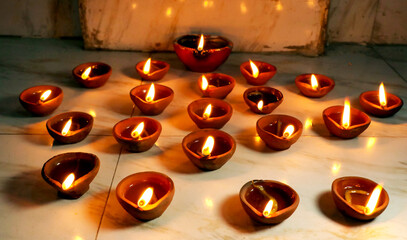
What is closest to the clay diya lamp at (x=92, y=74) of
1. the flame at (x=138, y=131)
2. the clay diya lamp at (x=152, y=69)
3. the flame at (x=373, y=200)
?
the clay diya lamp at (x=152, y=69)

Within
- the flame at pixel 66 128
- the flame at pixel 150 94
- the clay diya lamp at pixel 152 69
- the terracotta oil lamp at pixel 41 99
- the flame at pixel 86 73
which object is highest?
the flame at pixel 150 94

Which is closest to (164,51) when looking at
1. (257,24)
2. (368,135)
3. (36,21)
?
(257,24)

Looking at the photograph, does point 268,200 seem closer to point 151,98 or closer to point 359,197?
point 359,197

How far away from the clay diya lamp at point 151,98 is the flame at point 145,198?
384mm

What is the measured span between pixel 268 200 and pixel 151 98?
0.52 m

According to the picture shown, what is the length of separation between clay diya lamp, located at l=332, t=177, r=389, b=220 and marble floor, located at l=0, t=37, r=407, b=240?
0.03 m

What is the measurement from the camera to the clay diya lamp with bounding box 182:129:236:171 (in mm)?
1042

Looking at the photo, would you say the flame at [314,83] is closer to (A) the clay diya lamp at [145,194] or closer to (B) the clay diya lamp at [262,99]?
(B) the clay diya lamp at [262,99]

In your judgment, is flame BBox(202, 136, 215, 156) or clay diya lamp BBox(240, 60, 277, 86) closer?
flame BBox(202, 136, 215, 156)

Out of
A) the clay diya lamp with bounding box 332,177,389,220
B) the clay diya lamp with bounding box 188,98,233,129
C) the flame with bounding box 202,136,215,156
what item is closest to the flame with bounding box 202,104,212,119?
the clay diya lamp with bounding box 188,98,233,129

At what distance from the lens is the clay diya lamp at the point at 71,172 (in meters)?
0.95

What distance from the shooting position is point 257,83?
1.50 metres

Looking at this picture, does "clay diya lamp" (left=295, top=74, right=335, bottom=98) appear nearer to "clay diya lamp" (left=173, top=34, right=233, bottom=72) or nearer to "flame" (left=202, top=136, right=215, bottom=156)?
"clay diya lamp" (left=173, top=34, right=233, bottom=72)

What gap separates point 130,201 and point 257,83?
28.7 inches
